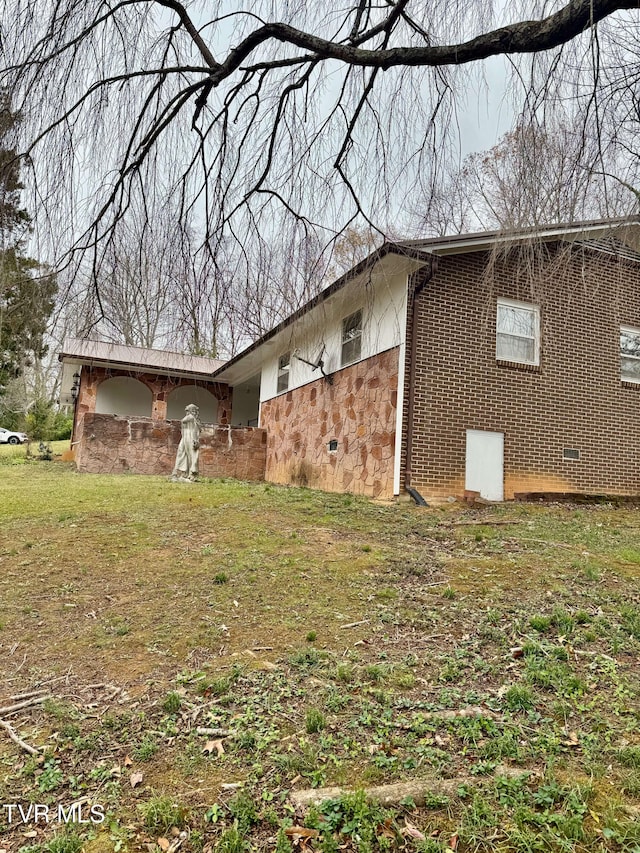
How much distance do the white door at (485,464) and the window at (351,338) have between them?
274cm

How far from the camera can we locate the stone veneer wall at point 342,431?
9281mm

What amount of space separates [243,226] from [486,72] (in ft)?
5.49

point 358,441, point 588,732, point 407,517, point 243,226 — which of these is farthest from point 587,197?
point 358,441

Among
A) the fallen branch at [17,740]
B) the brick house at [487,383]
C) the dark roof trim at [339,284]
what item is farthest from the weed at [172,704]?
the brick house at [487,383]

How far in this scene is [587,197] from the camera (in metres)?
3.44

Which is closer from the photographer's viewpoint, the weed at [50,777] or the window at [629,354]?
the weed at [50,777]

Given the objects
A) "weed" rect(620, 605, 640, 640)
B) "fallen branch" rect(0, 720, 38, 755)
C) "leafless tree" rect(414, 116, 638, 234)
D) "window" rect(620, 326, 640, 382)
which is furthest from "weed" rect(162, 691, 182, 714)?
"window" rect(620, 326, 640, 382)

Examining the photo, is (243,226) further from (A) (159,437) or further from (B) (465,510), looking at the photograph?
(A) (159,437)

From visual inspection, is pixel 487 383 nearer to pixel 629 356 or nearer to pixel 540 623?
pixel 629 356

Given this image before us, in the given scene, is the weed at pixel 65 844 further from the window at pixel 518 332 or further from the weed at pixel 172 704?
the window at pixel 518 332

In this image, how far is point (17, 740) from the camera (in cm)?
264

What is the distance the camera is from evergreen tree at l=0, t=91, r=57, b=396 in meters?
2.94

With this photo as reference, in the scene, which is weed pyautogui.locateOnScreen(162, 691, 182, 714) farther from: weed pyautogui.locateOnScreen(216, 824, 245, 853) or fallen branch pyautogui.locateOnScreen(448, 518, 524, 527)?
fallen branch pyautogui.locateOnScreen(448, 518, 524, 527)

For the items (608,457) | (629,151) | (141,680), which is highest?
(629,151)
